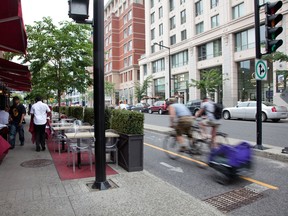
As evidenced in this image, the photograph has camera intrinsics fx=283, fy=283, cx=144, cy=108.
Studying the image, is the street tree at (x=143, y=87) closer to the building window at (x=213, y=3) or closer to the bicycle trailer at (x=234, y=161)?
the building window at (x=213, y=3)

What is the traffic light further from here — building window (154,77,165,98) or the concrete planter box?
building window (154,77,165,98)

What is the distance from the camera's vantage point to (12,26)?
5.46m

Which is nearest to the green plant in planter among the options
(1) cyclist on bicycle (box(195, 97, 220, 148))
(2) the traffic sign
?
(1) cyclist on bicycle (box(195, 97, 220, 148))

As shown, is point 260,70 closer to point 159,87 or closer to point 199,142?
point 199,142

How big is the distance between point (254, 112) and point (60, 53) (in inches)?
567

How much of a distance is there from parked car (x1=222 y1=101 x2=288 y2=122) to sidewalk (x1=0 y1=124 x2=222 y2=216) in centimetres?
1607

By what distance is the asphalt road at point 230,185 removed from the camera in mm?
4324

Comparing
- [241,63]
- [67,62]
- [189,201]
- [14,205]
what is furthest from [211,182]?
[241,63]

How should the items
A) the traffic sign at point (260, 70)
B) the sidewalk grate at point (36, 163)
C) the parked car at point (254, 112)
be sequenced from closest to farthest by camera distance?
the sidewalk grate at point (36, 163), the traffic sign at point (260, 70), the parked car at point (254, 112)

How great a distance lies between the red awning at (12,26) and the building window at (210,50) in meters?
33.2

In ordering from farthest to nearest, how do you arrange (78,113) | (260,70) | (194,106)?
(194,106) < (78,113) < (260,70)

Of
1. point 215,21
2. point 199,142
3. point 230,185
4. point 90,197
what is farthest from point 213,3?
point 90,197

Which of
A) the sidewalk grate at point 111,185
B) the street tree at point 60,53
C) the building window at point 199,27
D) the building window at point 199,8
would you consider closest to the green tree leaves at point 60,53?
the street tree at point 60,53

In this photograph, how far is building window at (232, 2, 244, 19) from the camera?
1323 inches
